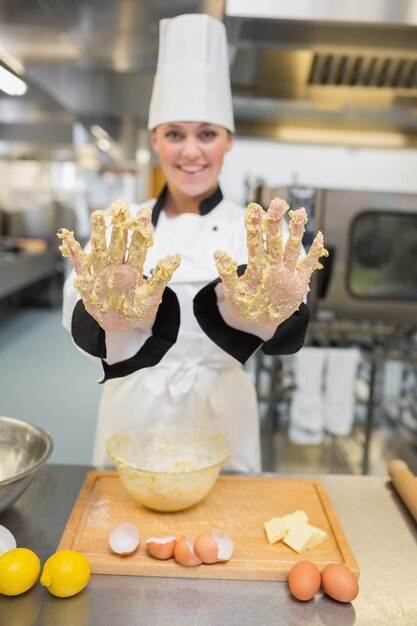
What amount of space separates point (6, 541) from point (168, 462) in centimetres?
28

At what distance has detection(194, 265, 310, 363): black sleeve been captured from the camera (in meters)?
0.92

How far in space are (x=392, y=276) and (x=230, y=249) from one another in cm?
98

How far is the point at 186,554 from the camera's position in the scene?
744 mm

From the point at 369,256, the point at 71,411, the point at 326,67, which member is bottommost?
the point at 71,411

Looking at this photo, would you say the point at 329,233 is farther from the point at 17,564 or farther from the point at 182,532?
the point at 17,564

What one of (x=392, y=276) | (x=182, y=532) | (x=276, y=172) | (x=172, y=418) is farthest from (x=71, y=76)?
(x=276, y=172)

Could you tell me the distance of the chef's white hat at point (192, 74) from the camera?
1.10m

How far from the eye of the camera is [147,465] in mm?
917

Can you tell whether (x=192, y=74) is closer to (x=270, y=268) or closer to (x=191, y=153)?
(x=191, y=153)

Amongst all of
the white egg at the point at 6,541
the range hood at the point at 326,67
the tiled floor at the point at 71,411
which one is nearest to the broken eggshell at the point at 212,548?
the white egg at the point at 6,541

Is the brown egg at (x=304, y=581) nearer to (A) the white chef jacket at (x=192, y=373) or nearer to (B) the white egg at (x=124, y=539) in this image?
(B) the white egg at (x=124, y=539)

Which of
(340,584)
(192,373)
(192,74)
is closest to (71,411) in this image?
(192,373)

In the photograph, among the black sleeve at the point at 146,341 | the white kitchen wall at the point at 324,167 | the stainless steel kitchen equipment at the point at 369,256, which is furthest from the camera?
the white kitchen wall at the point at 324,167

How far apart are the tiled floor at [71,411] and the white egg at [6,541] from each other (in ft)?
5.04
